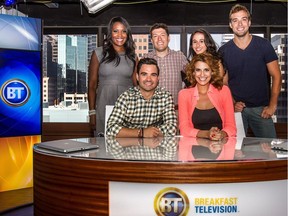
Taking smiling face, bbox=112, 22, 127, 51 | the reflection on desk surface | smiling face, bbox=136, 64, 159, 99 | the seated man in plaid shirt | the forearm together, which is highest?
smiling face, bbox=112, 22, 127, 51

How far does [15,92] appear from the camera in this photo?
401 cm

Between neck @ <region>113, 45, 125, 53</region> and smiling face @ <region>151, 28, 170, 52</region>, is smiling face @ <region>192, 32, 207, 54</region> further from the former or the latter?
neck @ <region>113, 45, 125, 53</region>

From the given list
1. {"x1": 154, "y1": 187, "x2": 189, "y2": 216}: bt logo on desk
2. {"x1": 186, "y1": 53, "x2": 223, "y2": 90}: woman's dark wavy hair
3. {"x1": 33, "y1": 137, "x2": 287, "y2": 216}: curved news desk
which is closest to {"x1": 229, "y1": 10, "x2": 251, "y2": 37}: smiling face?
{"x1": 186, "y1": 53, "x2": 223, "y2": 90}: woman's dark wavy hair

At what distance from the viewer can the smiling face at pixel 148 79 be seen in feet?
9.01

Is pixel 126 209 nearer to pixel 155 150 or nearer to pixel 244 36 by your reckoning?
pixel 155 150

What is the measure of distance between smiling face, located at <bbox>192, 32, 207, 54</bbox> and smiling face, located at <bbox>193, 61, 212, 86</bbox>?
18.0 inches

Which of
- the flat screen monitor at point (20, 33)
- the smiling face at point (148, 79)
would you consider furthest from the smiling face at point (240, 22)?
the flat screen monitor at point (20, 33)

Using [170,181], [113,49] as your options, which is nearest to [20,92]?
[113,49]

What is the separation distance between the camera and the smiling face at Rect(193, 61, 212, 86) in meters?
2.76

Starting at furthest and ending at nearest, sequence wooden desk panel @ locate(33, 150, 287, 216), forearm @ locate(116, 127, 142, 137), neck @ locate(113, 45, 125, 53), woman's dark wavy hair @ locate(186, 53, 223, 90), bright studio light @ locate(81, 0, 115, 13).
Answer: bright studio light @ locate(81, 0, 115, 13), neck @ locate(113, 45, 125, 53), woman's dark wavy hair @ locate(186, 53, 223, 90), forearm @ locate(116, 127, 142, 137), wooden desk panel @ locate(33, 150, 287, 216)

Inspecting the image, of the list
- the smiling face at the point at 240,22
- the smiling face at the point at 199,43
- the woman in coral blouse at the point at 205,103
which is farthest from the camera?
the smiling face at the point at 199,43

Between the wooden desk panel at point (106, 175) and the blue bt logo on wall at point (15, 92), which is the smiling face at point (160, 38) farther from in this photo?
the wooden desk panel at point (106, 175)

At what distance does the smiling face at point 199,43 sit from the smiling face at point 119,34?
55 cm

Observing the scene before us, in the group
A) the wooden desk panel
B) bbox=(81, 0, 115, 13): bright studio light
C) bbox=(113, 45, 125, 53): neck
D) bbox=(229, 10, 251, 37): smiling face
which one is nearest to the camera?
the wooden desk panel
